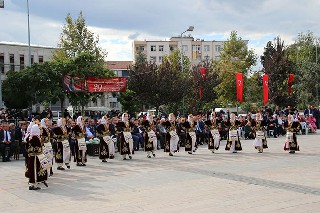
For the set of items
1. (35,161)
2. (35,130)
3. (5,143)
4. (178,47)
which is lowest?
(35,161)

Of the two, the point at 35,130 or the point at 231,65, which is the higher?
the point at 231,65

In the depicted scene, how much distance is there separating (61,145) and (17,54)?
190 ft

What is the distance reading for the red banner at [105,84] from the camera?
29922 mm

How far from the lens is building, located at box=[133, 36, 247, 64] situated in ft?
340

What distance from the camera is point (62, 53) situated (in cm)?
3853

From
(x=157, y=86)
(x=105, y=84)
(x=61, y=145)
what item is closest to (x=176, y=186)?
(x=61, y=145)

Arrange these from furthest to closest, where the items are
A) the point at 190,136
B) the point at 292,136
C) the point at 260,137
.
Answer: the point at 190,136
the point at 260,137
the point at 292,136

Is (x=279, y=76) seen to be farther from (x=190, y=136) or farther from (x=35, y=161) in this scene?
(x=35, y=161)

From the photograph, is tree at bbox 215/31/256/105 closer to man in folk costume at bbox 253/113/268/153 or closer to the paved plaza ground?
man in folk costume at bbox 253/113/268/153

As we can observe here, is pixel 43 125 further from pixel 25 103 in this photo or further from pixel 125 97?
pixel 125 97

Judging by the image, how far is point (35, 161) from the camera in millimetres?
11391

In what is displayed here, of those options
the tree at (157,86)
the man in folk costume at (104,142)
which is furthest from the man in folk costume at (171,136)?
the tree at (157,86)

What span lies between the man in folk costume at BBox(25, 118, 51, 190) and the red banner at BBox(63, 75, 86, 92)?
18.0 metres

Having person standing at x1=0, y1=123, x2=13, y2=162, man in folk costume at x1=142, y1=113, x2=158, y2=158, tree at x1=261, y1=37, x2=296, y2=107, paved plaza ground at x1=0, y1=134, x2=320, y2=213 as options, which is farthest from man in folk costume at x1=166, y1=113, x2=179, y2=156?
tree at x1=261, y1=37, x2=296, y2=107
